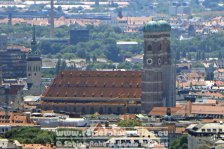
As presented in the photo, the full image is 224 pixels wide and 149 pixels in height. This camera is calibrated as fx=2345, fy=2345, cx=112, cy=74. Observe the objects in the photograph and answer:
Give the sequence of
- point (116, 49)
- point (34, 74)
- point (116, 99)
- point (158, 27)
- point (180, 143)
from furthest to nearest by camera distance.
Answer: point (116, 49) → point (34, 74) → point (158, 27) → point (116, 99) → point (180, 143)

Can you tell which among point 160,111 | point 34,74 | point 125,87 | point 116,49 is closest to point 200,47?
point 116,49

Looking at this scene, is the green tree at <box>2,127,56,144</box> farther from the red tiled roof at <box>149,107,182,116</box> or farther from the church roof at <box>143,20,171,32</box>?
the church roof at <box>143,20,171,32</box>

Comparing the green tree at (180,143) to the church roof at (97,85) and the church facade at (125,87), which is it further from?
the church roof at (97,85)

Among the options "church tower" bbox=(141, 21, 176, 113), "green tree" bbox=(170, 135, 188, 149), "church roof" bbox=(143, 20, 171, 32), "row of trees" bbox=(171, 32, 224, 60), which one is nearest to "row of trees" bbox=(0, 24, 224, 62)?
"row of trees" bbox=(171, 32, 224, 60)

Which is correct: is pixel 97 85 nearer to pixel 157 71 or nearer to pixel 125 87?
pixel 125 87

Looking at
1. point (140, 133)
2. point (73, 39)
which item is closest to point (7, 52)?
point (73, 39)

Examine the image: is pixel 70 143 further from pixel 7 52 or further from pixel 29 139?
pixel 7 52

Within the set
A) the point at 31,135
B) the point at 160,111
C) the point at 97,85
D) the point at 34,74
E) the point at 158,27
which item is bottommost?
the point at 34,74
